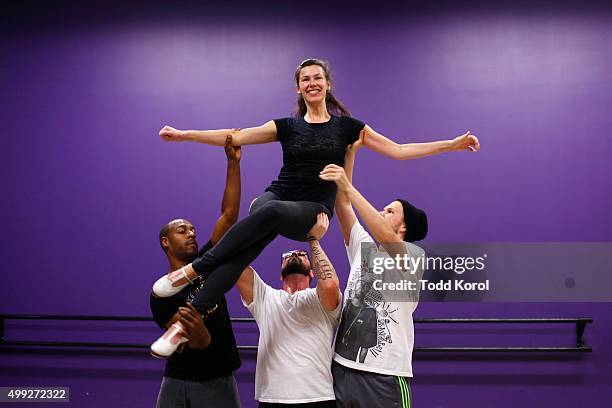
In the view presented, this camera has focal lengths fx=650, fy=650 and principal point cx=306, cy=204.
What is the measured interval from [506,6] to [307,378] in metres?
3.05

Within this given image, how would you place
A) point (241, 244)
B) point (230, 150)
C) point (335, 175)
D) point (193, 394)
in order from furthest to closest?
point (230, 150)
point (193, 394)
point (335, 175)
point (241, 244)

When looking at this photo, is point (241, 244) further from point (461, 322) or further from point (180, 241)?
point (461, 322)

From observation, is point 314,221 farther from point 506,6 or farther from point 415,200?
point 506,6

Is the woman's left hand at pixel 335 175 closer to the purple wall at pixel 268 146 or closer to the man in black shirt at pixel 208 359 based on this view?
the man in black shirt at pixel 208 359

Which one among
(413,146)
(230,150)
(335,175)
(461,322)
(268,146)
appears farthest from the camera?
(268,146)

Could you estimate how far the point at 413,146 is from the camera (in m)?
3.24

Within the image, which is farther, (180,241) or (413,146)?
(413,146)

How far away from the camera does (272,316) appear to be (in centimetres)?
292

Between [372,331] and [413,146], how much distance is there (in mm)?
994

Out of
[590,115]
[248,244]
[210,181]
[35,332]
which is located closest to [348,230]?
[248,244]

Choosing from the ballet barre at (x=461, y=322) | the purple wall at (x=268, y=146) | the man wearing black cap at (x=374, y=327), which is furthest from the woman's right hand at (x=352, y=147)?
the ballet barre at (x=461, y=322)

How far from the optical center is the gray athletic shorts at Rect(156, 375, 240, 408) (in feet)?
9.43

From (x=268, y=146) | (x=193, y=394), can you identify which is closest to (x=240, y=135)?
(x=193, y=394)

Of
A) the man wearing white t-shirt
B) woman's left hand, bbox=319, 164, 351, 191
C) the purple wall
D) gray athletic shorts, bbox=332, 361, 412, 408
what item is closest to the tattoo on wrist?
the man wearing white t-shirt
